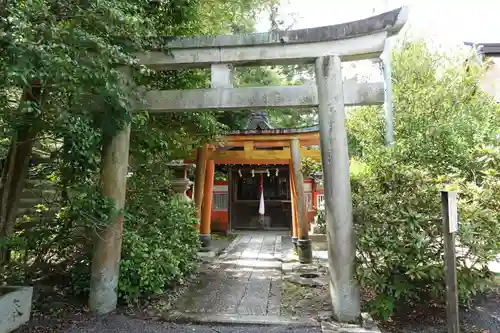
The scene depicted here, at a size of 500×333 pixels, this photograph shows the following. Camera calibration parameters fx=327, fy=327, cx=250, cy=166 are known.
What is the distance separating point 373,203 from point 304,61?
83.2 inches

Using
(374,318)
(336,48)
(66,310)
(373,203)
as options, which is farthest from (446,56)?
(66,310)

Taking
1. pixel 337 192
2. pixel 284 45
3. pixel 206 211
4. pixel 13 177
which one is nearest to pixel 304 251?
pixel 206 211

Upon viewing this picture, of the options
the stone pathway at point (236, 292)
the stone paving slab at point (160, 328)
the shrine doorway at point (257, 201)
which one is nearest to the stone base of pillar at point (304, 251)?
the stone pathway at point (236, 292)

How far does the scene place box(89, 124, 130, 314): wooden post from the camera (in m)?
4.27

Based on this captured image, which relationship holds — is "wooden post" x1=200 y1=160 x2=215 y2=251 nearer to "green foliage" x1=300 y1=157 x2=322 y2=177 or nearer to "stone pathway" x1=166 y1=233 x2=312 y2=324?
"stone pathway" x1=166 y1=233 x2=312 y2=324

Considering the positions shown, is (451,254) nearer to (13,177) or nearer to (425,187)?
(425,187)

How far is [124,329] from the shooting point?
150 inches

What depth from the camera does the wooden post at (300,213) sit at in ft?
26.5

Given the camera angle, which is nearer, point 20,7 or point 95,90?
point 20,7

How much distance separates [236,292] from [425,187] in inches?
131

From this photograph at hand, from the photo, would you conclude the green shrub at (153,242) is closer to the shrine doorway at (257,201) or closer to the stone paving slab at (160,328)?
the stone paving slab at (160,328)

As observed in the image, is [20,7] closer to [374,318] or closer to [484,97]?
[374,318]

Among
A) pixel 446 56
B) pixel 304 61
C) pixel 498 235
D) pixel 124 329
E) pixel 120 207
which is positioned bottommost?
pixel 124 329

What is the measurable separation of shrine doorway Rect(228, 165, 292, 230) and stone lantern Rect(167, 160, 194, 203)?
5753mm
